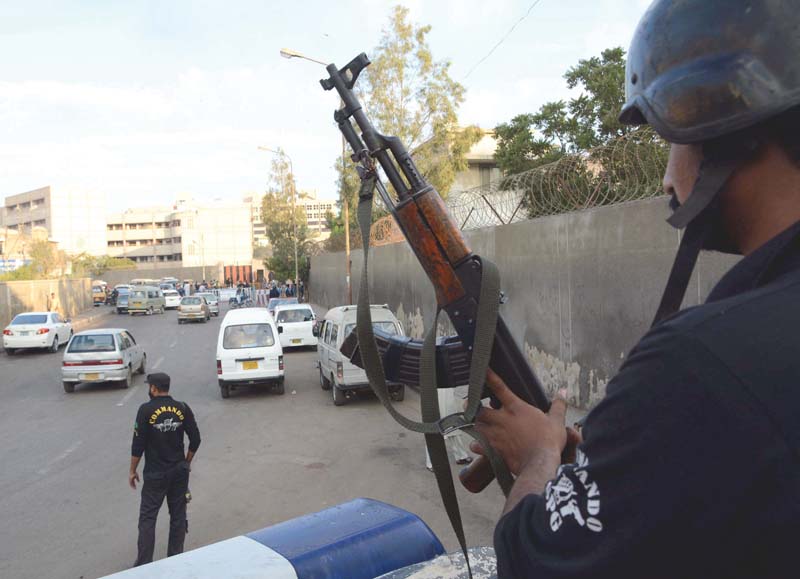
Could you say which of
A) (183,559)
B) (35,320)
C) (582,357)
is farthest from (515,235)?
(35,320)

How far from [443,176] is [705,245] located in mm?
19731

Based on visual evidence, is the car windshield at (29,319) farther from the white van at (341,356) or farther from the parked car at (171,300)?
the parked car at (171,300)

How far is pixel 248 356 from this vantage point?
1377 cm

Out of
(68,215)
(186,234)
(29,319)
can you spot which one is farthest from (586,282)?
(68,215)

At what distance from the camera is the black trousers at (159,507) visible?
5.92m

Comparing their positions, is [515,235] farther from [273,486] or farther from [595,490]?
[595,490]

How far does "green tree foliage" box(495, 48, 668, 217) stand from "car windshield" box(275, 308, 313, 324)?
27.1 ft

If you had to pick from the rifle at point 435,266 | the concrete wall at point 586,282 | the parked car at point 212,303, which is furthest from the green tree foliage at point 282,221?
the rifle at point 435,266

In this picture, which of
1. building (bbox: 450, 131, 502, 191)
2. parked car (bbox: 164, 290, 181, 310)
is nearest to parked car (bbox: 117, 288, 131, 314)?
parked car (bbox: 164, 290, 181, 310)

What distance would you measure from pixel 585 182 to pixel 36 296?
3063 cm

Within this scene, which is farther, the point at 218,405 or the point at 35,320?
the point at 35,320

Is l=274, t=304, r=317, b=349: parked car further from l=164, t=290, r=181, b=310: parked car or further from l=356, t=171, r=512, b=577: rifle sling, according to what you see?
l=164, t=290, r=181, b=310: parked car

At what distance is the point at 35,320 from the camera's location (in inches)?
901

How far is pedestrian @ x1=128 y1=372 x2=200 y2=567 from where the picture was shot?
19.6ft
